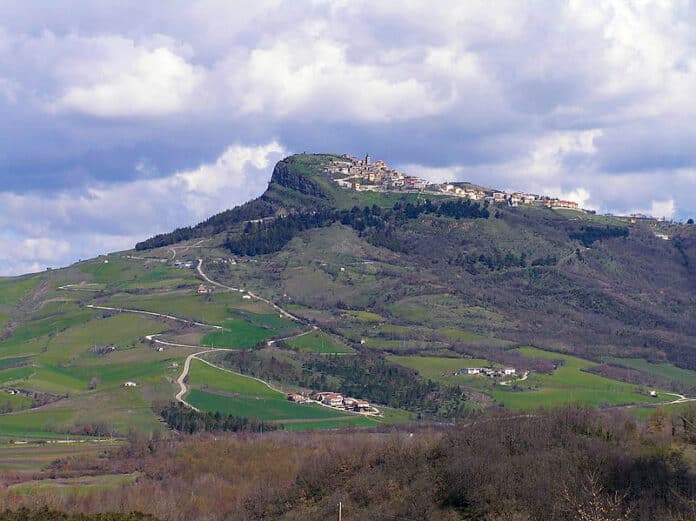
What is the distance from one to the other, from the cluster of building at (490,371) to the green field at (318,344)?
22169mm

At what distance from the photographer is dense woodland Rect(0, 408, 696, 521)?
184 ft

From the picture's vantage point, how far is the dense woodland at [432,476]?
56.2m

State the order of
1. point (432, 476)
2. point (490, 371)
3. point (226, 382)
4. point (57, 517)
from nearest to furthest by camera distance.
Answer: point (57, 517) < point (432, 476) < point (226, 382) < point (490, 371)

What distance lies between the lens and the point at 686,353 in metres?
185

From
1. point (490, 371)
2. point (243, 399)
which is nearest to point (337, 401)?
point (243, 399)

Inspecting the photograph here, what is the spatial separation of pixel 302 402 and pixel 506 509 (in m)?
85.1

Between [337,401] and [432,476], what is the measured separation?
242 ft

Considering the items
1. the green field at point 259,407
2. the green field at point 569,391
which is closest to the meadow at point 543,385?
the green field at point 569,391

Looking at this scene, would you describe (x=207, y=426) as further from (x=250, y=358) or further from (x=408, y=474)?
(x=408, y=474)

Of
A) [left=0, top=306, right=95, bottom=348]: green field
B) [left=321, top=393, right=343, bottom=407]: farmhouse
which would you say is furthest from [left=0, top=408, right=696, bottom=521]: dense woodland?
[left=0, top=306, right=95, bottom=348]: green field

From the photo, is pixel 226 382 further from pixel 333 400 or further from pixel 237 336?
pixel 237 336

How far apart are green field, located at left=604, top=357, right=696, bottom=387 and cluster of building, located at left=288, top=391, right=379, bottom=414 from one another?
50727mm

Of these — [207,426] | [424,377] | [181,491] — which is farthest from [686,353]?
[181,491]

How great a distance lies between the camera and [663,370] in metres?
170
